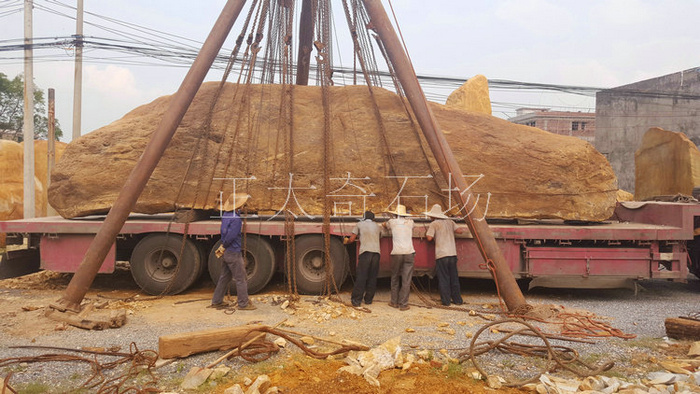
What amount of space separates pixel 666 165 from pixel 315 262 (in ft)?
29.4

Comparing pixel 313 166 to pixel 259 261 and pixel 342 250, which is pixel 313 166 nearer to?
pixel 342 250

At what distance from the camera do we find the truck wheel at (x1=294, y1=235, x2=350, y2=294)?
24.8 ft

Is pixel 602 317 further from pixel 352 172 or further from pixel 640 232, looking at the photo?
pixel 352 172

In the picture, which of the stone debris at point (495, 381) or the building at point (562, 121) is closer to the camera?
the stone debris at point (495, 381)

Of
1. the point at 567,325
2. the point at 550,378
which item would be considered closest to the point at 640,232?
the point at 567,325

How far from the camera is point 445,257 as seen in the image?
7102 mm

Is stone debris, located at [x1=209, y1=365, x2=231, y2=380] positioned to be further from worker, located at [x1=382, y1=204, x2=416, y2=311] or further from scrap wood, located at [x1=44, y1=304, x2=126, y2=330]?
worker, located at [x1=382, y1=204, x2=416, y2=311]

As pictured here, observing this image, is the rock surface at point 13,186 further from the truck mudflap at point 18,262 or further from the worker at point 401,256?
the worker at point 401,256

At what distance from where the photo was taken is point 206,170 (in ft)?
26.2

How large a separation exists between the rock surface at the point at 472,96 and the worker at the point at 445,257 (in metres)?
4.91

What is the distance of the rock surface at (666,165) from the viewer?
10.6 m

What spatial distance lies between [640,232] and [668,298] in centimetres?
135

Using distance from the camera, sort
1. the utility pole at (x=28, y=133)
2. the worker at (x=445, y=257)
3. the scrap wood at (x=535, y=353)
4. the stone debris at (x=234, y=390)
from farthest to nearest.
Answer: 1. the utility pole at (x=28, y=133)
2. the worker at (x=445, y=257)
3. the scrap wood at (x=535, y=353)
4. the stone debris at (x=234, y=390)

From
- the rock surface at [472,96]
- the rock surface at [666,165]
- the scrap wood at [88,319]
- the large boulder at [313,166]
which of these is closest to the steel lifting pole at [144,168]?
the scrap wood at [88,319]
